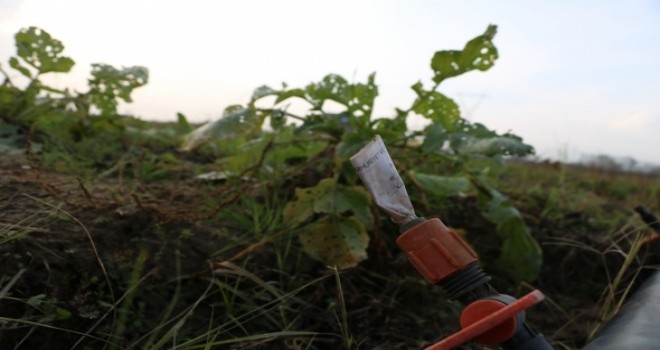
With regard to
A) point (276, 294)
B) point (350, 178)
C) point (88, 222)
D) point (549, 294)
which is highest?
point (350, 178)

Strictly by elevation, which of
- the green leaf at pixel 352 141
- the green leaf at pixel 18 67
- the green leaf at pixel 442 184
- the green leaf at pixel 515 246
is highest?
the green leaf at pixel 18 67

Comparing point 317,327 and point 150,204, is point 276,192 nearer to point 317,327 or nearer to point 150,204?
point 150,204

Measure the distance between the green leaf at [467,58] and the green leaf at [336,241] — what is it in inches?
22.7

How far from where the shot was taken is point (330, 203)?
1.69 metres

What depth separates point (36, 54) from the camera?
2264 mm

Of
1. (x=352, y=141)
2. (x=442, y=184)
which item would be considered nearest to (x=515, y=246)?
(x=442, y=184)

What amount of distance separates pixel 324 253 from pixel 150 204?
55 centimetres

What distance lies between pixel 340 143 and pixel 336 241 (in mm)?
388

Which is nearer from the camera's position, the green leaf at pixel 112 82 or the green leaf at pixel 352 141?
the green leaf at pixel 352 141

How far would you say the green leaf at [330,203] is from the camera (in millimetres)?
1679

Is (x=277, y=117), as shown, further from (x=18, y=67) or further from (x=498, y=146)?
(x=18, y=67)

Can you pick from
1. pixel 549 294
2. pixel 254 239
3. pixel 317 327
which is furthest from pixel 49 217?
pixel 549 294

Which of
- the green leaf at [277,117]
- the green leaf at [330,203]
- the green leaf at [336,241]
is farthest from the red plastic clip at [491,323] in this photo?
the green leaf at [277,117]

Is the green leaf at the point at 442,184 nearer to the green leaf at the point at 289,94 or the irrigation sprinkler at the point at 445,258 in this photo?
the green leaf at the point at 289,94
